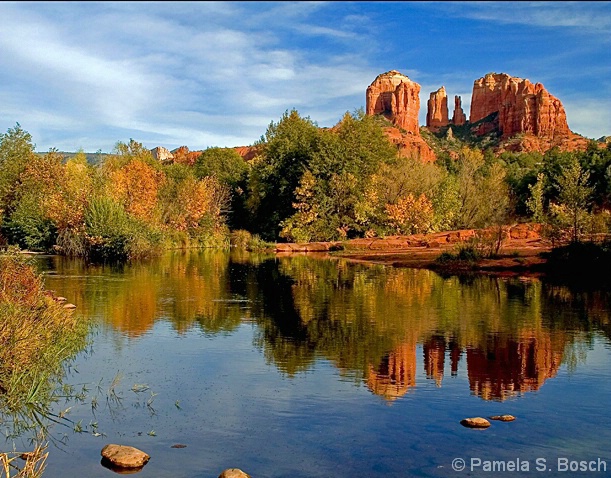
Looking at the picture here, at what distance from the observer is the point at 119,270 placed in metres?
31.2

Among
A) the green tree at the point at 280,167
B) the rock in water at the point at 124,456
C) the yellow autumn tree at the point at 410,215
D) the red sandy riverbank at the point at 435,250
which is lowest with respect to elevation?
the rock in water at the point at 124,456

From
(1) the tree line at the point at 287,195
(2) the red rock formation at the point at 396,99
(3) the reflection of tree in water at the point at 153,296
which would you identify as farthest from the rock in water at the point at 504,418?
(2) the red rock formation at the point at 396,99

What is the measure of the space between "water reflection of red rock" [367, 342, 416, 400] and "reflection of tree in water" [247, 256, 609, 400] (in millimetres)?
18

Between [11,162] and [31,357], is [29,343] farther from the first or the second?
[11,162]

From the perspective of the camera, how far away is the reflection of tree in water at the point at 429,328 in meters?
11.1

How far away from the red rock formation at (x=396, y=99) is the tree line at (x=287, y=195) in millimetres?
97209

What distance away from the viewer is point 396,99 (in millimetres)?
160000

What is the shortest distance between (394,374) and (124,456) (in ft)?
17.5

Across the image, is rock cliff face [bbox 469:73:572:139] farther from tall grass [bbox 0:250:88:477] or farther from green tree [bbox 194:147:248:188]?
tall grass [bbox 0:250:88:477]

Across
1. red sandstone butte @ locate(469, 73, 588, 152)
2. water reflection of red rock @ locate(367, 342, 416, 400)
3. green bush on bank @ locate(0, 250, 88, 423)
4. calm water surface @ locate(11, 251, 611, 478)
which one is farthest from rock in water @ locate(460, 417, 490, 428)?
red sandstone butte @ locate(469, 73, 588, 152)

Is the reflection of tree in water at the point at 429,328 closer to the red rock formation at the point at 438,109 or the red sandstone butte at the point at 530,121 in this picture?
the red sandstone butte at the point at 530,121

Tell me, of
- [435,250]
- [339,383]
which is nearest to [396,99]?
[435,250]

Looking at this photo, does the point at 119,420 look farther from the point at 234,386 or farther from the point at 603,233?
the point at 603,233

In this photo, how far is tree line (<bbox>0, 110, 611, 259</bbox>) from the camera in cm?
4478
